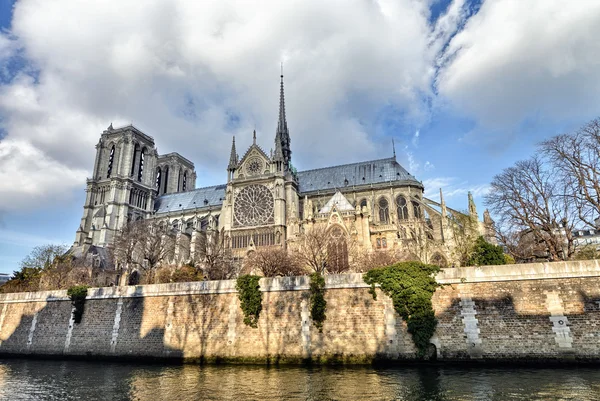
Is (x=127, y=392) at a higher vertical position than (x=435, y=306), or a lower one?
lower

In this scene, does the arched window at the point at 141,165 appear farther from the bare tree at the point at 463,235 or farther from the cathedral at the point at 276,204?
the bare tree at the point at 463,235

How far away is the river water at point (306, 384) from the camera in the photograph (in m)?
12.0

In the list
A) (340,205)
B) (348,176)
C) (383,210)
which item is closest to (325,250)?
(340,205)

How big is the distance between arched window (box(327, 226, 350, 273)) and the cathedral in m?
0.15

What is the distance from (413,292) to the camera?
18375mm

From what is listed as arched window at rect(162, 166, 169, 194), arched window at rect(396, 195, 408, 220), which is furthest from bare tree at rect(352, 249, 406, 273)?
arched window at rect(162, 166, 169, 194)

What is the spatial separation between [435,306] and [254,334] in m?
9.54

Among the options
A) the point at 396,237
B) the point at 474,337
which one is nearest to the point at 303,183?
the point at 396,237

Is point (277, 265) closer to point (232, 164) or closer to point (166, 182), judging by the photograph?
point (232, 164)

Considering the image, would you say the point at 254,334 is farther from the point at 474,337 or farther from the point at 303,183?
the point at 303,183

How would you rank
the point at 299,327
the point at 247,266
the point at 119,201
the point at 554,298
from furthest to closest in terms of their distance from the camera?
1. the point at 119,201
2. the point at 247,266
3. the point at 299,327
4. the point at 554,298

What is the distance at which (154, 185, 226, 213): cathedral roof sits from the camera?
219 feet

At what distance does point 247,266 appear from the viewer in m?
35.5

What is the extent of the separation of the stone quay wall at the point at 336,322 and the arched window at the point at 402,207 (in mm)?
32064
